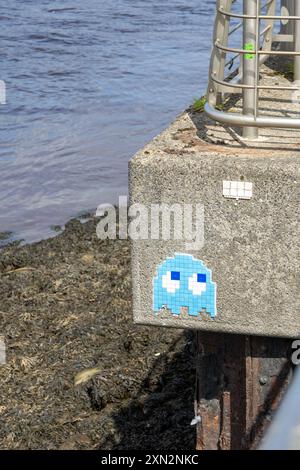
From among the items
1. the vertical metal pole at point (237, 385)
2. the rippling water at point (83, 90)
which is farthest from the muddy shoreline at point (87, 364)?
the rippling water at point (83, 90)

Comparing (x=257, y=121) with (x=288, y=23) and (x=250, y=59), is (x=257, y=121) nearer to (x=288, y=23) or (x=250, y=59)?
(x=250, y=59)

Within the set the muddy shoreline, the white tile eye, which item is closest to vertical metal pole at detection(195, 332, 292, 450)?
the white tile eye

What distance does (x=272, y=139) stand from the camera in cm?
378

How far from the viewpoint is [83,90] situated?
16.1 metres

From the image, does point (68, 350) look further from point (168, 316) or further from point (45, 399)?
point (168, 316)

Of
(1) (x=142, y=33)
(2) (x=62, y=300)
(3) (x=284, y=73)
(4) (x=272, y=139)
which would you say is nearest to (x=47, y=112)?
(1) (x=142, y=33)

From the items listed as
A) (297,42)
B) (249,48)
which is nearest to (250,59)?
(249,48)

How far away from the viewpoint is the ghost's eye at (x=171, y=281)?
3.67m

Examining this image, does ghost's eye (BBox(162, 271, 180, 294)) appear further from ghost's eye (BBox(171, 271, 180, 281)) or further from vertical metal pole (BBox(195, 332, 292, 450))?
vertical metal pole (BBox(195, 332, 292, 450))

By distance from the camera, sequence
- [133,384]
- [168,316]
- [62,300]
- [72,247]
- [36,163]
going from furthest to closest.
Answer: [36,163] → [72,247] → [62,300] → [133,384] → [168,316]

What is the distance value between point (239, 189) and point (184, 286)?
1.61 ft

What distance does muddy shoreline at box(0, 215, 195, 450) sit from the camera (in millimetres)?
5945
